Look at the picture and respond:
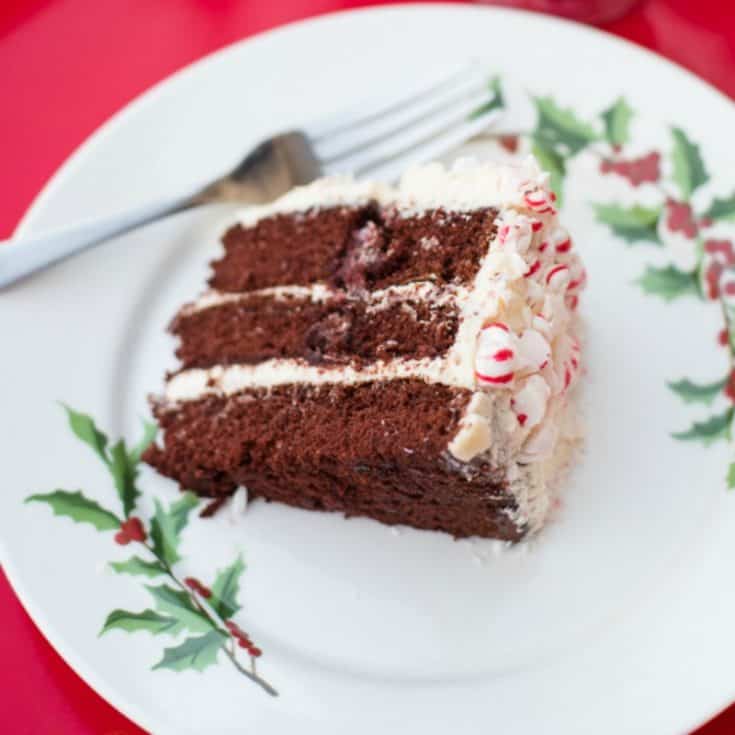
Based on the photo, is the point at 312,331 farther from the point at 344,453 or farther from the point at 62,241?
the point at 62,241

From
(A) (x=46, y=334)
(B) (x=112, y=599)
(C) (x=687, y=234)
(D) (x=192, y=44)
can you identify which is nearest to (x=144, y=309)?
(A) (x=46, y=334)

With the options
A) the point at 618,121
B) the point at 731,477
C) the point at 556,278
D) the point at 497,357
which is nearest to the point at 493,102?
the point at 618,121

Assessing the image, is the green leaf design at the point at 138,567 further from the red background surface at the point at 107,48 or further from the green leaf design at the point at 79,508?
the red background surface at the point at 107,48

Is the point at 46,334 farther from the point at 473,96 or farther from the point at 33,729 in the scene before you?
the point at 473,96

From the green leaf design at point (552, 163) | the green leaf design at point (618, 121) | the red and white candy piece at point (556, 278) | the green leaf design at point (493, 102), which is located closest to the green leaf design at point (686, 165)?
the green leaf design at point (618, 121)

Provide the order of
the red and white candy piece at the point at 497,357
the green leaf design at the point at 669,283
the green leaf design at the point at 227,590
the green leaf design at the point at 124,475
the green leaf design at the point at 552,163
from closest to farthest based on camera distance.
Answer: the red and white candy piece at the point at 497,357 → the green leaf design at the point at 227,590 → the green leaf design at the point at 124,475 → the green leaf design at the point at 669,283 → the green leaf design at the point at 552,163

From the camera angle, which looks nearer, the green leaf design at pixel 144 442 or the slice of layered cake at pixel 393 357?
the slice of layered cake at pixel 393 357

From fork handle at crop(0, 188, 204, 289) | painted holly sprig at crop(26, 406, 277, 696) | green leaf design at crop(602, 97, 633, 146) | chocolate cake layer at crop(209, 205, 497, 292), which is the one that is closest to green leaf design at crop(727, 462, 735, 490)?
chocolate cake layer at crop(209, 205, 497, 292)
